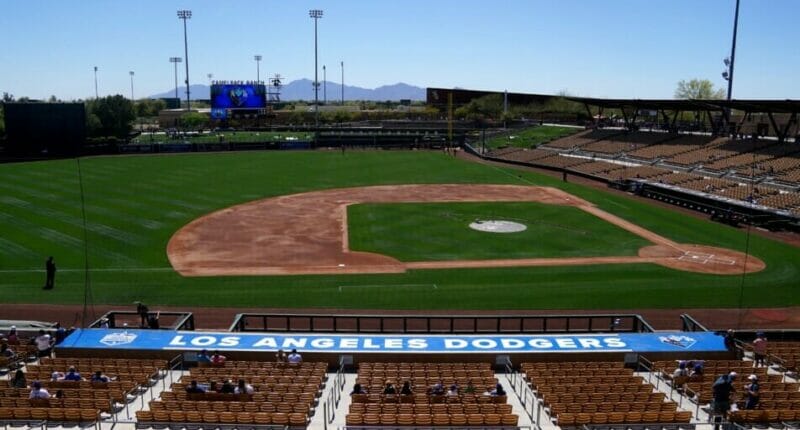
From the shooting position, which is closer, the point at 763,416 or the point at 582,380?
the point at 763,416

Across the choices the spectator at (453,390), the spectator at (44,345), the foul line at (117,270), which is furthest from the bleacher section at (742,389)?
the foul line at (117,270)

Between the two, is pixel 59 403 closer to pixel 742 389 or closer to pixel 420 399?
pixel 420 399

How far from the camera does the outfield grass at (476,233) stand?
124 ft

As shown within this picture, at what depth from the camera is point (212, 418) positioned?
552 inches

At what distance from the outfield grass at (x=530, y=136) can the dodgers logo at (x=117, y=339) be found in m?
78.5

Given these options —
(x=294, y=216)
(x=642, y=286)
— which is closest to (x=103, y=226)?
(x=294, y=216)

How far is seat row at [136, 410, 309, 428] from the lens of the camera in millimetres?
13992

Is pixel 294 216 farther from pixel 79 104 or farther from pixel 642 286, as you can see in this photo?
pixel 79 104

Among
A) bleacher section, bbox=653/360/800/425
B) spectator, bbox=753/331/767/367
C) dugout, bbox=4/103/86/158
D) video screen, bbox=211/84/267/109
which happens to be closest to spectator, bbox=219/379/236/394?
bleacher section, bbox=653/360/800/425

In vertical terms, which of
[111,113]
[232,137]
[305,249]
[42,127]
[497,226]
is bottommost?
[305,249]

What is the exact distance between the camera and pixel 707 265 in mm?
34938

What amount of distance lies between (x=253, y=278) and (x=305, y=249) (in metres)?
6.09

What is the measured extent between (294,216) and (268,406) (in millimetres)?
34067

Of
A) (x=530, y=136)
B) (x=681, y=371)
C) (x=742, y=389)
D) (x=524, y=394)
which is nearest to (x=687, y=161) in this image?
(x=530, y=136)
